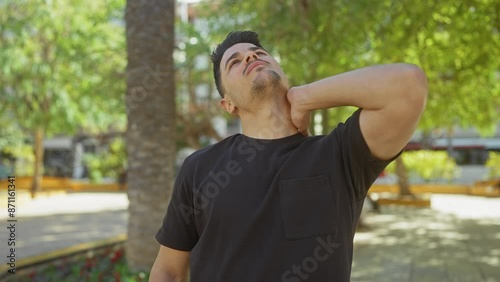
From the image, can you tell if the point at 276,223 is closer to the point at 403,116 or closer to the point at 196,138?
the point at 403,116

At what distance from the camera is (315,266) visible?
164 centimetres

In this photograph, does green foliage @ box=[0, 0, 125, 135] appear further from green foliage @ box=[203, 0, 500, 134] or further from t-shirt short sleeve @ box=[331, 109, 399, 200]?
t-shirt short sleeve @ box=[331, 109, 399, 200]

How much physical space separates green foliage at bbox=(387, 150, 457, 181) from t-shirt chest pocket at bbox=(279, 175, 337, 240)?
73.1 feet

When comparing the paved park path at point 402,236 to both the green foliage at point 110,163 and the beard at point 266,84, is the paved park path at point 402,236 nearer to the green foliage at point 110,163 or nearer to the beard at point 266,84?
the beard at point 266,84

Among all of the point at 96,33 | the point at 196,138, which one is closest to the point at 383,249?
the point at 196,138

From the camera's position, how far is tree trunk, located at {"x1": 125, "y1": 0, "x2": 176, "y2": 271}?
20.1 feet

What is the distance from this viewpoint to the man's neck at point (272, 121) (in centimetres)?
180

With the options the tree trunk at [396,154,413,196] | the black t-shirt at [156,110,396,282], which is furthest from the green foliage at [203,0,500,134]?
the tree trunk at [396,154,413,196]

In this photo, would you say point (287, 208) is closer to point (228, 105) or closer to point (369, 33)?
point (228, 105)

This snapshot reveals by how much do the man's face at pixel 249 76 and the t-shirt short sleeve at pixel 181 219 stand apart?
294mm

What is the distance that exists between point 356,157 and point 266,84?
1.23ft

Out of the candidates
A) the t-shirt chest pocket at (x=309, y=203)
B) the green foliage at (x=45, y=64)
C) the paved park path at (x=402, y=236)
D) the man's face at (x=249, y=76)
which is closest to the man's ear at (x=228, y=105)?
the man's face at (x=249, y=76)

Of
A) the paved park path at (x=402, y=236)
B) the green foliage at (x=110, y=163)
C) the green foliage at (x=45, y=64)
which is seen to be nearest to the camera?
the paved park path at (x=402, y=236)

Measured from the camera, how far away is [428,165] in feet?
76.7
